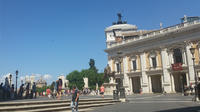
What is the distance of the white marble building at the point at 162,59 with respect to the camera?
116 feet

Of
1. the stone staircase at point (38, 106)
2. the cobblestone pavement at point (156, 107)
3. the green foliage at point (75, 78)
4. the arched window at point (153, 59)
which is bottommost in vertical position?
the cobblestone pavement at point (156, 107)

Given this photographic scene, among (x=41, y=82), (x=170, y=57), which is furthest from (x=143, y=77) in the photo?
(x=41, y=82)

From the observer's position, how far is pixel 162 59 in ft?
130

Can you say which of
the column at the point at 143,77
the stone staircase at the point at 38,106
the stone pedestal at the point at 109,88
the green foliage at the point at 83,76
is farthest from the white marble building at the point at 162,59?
the green foliage at the point at 83,76

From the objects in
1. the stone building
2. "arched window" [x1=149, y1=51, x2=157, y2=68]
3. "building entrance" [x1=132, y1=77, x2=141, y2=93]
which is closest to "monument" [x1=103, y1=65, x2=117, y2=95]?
"arched window" [x1=149, y1=51, x2=157, y2=68]

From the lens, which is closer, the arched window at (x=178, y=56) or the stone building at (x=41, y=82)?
the arched window at (x=178, y=56)

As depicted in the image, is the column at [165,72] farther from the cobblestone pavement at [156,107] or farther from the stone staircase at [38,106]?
the stone staircase at [38,106]

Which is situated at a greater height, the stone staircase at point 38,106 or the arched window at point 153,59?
the arched window at point 153,59

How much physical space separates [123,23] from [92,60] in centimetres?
2250

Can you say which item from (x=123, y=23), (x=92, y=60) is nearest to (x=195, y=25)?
(x=123, y=23)

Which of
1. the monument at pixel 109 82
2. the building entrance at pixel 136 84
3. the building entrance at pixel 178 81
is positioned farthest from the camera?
the building entrance at pixel 136 84

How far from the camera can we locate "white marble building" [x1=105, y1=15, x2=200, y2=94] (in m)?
35.5

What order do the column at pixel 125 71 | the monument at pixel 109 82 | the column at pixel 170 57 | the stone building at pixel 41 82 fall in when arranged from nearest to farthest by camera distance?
the monument at pixel 109 82, the column at pixel 170 57, the column at pixel 125 71, the stone building at pixel 41 82

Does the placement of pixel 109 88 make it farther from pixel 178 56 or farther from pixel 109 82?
pixel 178 56
